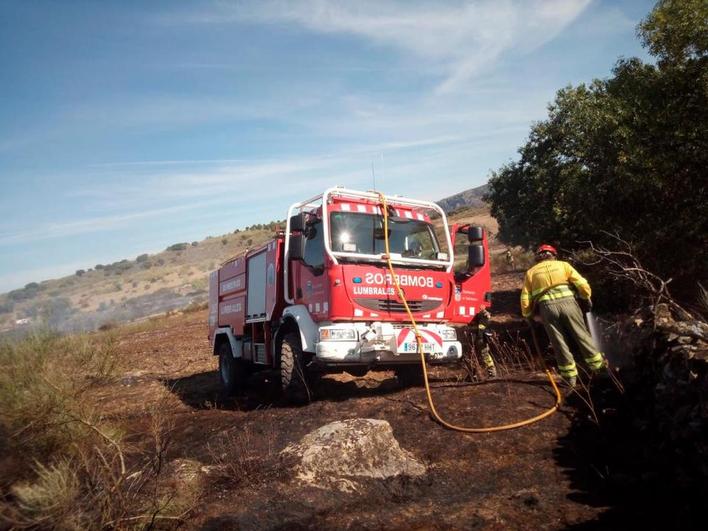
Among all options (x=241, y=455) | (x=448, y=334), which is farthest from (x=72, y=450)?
(x=448, y=334)

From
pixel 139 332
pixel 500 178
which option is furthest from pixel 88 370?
pixel 139 332

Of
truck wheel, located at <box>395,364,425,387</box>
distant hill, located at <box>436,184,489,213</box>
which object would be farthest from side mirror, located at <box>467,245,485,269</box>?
distant hill, located at <box>436,184,489,213</box>

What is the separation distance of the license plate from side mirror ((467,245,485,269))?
134 cm

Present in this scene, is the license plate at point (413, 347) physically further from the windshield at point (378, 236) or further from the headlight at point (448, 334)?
the windshield at point (378, 236)

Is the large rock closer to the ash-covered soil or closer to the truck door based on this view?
the ash-covered soil

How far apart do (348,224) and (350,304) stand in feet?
3.85

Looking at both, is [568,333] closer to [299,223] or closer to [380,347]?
[380,347]

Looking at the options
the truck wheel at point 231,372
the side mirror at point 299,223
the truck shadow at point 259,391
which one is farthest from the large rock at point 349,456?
the truck wheel at point 231,372

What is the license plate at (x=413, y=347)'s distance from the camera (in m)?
6.62

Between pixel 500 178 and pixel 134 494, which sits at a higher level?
pixel 500 178

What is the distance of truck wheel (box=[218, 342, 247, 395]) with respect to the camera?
9.37m

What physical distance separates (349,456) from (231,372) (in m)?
5.13

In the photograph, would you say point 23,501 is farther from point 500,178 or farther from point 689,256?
point 500,178

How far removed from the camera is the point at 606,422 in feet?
16.4
